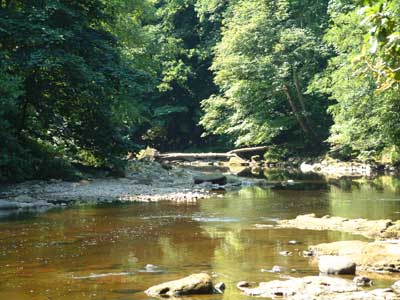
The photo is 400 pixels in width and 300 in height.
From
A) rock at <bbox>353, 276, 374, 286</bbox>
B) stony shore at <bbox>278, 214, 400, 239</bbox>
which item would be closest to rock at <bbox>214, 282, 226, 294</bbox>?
rock at <bbox>353, 276, 374, 286</bbox>

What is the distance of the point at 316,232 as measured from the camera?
11656 millimetres

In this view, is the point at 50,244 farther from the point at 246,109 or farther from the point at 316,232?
the point at 246,109

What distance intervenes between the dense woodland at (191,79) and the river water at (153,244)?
9.63ft

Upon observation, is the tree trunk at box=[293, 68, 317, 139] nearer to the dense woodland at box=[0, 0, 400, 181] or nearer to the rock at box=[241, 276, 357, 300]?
the dense woodland at box=[0, 0, 400, 181]

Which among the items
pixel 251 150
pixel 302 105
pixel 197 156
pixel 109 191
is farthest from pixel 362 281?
pixel 197 156

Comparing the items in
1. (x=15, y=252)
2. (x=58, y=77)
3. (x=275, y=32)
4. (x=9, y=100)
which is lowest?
(x=15, y=252)

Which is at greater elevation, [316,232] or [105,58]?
[105,58]

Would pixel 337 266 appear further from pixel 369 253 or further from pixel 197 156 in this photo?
pixel 197 156

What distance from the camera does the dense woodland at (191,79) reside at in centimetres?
1811

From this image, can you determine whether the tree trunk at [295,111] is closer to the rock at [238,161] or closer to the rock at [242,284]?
the rock at [238,161]

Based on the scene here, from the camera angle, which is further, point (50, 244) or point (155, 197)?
point (155, 197)

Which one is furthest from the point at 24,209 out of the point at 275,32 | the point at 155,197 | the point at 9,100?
the point at 275,32

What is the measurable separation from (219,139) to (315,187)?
24488 mm

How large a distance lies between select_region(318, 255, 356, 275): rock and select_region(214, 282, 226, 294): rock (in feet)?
4.74
